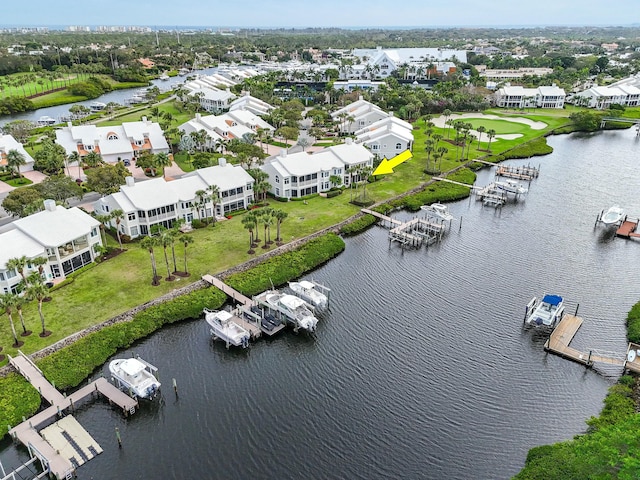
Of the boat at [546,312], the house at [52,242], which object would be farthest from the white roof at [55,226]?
the boat at [546,312]

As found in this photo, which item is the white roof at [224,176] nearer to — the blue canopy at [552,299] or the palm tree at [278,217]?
the palm tree at [278,217]

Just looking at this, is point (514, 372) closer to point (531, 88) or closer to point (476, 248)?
point (476, 248)

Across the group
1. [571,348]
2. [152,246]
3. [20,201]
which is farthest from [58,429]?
[571,348]

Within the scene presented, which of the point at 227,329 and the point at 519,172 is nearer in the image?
the point at 227,329

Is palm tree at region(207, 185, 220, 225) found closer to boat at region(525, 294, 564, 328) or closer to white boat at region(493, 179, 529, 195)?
boat at region(525, 294, 564, 328)

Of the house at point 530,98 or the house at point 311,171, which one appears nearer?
the house at point 311,171

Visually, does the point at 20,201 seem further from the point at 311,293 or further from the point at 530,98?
the point at 530,98
